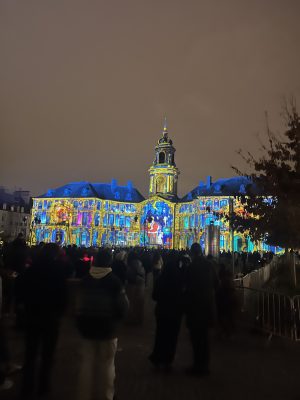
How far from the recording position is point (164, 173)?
273ft

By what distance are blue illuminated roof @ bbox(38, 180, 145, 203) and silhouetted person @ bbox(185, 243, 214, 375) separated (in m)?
74.9

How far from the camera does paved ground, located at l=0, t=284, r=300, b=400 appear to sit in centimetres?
593

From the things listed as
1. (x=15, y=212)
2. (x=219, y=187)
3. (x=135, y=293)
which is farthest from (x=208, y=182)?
(x=135, y=293)

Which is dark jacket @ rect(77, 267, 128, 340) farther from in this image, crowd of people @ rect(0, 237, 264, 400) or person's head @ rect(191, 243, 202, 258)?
person's head @ rect(191, 243, 202, 258)

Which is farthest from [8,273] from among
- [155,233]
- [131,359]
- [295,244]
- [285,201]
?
[155,233]

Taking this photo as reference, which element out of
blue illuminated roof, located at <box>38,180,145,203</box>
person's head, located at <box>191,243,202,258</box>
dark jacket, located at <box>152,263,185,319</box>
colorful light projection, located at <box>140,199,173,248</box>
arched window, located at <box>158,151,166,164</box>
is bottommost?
dark jacket, located at <box>152,263,185,319</box>

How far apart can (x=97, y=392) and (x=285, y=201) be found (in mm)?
14671

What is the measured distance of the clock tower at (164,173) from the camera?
3263 inches

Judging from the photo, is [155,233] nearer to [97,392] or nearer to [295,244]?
[295,244]

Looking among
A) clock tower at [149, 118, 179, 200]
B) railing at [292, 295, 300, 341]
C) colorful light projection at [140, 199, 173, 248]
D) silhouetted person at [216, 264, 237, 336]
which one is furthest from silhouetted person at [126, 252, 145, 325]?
clock tower at [149, 118, 179, 200]

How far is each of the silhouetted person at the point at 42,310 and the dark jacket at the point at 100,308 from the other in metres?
1.12

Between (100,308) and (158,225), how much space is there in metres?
75.1

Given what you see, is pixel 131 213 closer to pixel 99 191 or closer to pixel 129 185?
pixel 129 185

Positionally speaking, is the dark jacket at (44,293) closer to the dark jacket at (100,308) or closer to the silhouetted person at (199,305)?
the dark jacket at (100,308)
